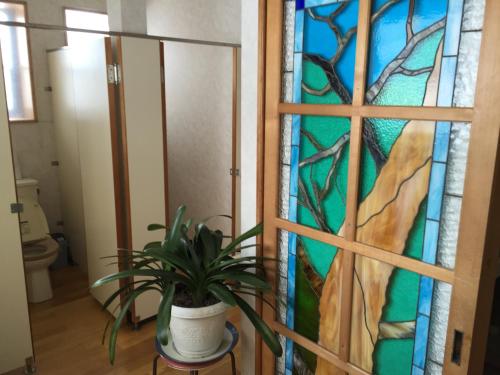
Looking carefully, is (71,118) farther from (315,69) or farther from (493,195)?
(493,195)

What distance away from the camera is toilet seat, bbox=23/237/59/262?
119 inches

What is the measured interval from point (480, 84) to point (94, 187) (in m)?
2.47

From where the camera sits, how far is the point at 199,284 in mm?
1482

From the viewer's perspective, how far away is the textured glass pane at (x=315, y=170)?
126cm

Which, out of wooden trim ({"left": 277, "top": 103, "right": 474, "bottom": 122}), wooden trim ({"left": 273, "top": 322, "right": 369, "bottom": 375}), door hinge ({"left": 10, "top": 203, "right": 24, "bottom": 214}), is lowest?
wooden trim ({"left": 273, "top": 322, "right": 369, "bottom": 375})

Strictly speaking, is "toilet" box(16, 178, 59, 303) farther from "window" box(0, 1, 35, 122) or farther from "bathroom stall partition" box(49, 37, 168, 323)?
"window" box(0, 1, 35, 122)

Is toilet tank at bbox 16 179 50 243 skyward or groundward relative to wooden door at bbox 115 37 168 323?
groundward

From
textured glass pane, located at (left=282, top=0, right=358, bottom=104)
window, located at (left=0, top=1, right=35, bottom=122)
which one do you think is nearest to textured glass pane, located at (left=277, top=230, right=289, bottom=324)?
textured glass pane, located at (left=282, top=0, right=358, bottom=104)

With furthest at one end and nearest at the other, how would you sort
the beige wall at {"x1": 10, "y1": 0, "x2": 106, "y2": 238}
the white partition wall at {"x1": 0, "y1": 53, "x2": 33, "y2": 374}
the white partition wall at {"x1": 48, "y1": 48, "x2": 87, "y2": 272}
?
the beige wall at {"x1": 10, "y1": 0, "x2": 106, "y2": 238} → the white partition wall at {"x1": 48, "y1": 48, "x2": 87, "y2": 272} → the white partition wall at {"x1": 0, "y1": 53, "x2": 33, "y2": 374}

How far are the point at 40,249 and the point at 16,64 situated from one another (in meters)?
1.47

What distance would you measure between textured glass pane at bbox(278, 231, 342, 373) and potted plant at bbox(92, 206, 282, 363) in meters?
0.09

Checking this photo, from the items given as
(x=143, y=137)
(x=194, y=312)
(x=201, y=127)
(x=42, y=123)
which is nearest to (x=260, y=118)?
(x=194, y=312)

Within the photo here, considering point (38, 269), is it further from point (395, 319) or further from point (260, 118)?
point (395, 319)

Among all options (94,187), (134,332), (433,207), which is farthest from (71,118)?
(433,207)
